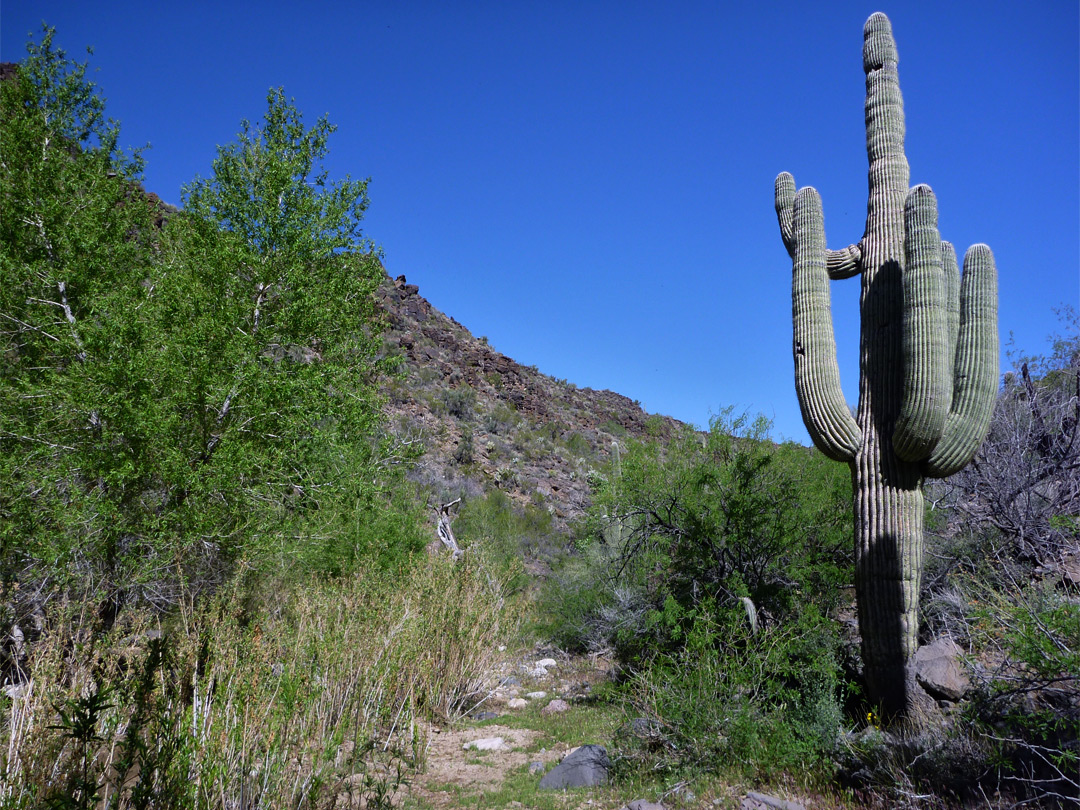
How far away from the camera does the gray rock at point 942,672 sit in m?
5.29

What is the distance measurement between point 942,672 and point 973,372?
2.65 metres

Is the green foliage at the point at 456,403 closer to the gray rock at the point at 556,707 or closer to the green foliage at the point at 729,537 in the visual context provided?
the green foliage at the point at 729,537

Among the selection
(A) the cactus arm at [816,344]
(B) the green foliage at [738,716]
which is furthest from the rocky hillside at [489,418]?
(B) the green foliage at [738,716]

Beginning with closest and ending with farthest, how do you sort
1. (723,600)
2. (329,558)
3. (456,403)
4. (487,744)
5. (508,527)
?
(487,744)
(723,600)
(329,558)
(508,527)
(456,403)

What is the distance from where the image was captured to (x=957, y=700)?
528cm

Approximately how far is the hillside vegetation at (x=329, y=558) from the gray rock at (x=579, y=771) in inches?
6.2

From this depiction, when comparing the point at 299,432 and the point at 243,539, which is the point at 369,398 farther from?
the point at 243,539

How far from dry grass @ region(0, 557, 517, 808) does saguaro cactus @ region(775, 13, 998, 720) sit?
4299mm

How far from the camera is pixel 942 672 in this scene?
5.40 m

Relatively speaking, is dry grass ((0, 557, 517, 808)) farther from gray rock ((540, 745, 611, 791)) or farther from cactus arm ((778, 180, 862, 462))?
cactus arm ((778, 180, 862, 462))

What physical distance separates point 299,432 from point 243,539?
56.3 inches

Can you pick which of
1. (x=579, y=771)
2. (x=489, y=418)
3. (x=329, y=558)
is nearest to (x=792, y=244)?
(x=579, y=771)

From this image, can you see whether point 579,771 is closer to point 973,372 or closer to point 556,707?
point 556,707

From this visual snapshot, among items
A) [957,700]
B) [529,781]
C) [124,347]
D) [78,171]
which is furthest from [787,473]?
[78,171]
